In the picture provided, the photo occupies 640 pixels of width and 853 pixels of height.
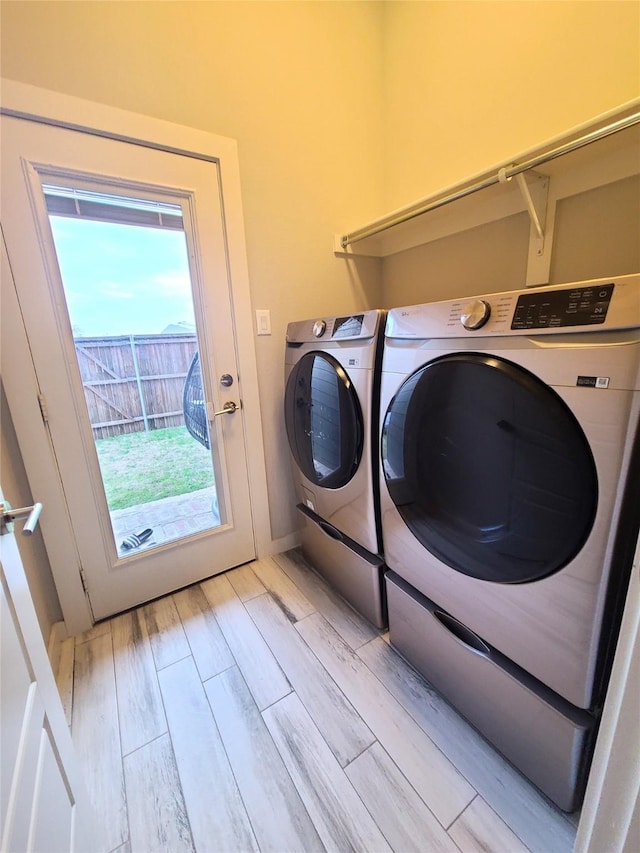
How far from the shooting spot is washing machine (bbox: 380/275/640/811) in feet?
2.06

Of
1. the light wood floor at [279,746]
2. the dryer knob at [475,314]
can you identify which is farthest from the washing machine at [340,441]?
the dryer knob at [475,314]

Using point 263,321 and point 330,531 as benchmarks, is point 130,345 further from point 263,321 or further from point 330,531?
point 330,531

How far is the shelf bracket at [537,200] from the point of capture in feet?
3.83

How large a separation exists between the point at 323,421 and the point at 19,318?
110 centimetres

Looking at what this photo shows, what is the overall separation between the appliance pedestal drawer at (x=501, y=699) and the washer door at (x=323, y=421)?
452 millimetres

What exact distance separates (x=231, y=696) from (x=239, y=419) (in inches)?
42.1

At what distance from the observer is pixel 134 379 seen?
1.42m

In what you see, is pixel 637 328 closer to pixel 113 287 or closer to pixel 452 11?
pixel 113 287

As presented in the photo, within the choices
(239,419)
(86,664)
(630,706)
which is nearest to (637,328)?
(630,706)

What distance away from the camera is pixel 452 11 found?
1.40m

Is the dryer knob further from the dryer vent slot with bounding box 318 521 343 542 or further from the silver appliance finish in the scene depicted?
the dryer vent slot with bounding box 318 521 343 542

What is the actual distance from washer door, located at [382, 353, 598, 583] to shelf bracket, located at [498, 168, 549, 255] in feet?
2.51

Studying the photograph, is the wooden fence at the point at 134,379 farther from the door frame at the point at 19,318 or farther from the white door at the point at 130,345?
the door frame at the point at 19,318

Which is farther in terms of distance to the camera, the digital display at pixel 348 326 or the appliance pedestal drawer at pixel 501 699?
the digital display at pixel 348 326
